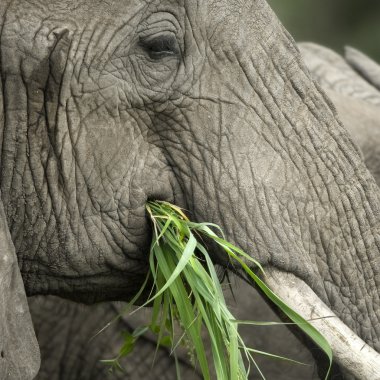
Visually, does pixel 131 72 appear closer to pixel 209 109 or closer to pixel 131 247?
pixel 209 109

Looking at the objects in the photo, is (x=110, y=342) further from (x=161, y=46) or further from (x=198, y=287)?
(x=161, y=46)

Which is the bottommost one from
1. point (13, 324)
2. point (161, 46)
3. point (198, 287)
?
point (13, 324)

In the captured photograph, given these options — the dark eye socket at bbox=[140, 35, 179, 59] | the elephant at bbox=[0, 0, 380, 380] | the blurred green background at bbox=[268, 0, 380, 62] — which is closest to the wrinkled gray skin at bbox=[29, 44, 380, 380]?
the elephant at bbox=[0, 0, 380, 380]

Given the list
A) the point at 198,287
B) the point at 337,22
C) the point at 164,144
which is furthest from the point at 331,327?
the point at 337,22

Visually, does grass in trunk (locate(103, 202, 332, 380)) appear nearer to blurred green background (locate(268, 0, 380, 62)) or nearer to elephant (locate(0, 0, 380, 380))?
elephant (locate(0, 0, 380, 380))

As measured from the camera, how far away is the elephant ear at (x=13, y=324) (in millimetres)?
2760

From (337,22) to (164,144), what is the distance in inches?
Answer: 269

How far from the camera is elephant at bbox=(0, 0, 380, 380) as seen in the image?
298 cm

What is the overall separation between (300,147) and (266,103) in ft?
0.42

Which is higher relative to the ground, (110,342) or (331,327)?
(331,327)

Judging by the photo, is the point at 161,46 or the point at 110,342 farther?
the point at 110,342

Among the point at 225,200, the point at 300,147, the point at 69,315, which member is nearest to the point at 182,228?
the point at 225,200

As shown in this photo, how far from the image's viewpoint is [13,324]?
9.21 feet

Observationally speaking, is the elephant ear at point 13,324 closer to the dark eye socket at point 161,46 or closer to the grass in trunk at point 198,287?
the grass in trunk at point 198,287
